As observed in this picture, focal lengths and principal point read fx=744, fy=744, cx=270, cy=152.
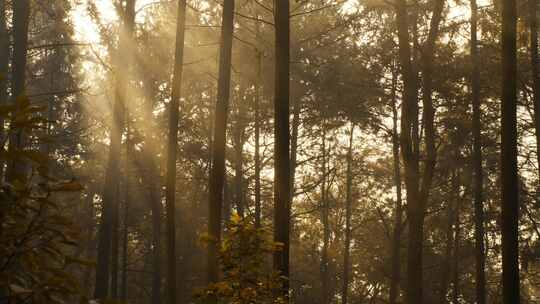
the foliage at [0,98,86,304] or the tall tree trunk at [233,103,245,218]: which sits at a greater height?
the tall tree trunk at [233,103,245,218]

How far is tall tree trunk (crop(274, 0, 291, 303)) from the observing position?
13383mm

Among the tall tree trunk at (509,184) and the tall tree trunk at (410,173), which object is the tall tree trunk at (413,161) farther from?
the tall tree trunk at (509,184)

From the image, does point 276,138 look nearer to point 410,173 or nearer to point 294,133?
point 410,173

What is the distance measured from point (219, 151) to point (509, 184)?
21.4 feet

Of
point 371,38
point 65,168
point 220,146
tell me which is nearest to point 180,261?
point 65,168

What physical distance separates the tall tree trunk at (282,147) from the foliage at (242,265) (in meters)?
5.82

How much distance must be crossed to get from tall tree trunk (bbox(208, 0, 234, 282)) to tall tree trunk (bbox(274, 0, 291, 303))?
2960 millimetres

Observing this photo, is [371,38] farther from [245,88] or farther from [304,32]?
[245,88]

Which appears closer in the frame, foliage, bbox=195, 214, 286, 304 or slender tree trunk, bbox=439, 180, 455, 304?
foliage, bbox=195, 214, 286, 304

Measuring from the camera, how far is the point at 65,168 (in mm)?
34781

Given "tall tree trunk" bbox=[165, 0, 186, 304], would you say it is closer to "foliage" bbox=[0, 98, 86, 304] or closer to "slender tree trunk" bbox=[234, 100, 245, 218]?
"slender tree trunk" bbox=[234, 100, 245, 218]

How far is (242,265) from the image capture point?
7.18 m

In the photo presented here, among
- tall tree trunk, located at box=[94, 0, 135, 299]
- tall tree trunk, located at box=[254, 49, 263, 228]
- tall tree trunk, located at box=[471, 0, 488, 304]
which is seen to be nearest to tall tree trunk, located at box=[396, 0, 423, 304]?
tall tree trunk, located at box=[471, 0, 488, 304]

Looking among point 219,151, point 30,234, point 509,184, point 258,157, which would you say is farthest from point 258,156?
point 30,234
